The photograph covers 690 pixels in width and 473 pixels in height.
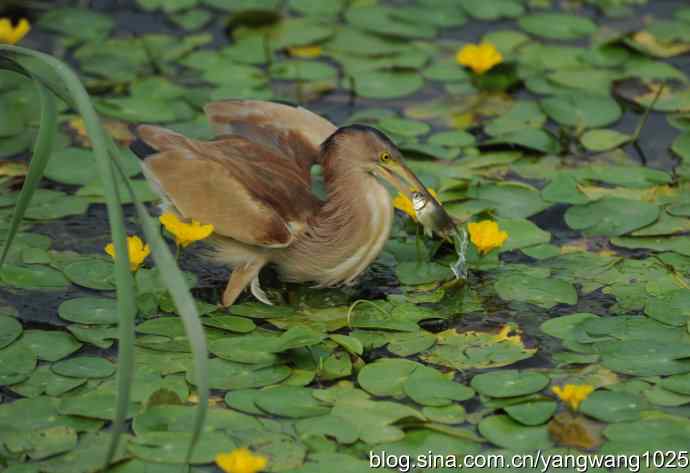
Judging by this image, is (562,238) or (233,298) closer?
(233,298)

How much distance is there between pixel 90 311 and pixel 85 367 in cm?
38

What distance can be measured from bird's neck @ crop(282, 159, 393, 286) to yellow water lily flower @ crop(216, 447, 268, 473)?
1.35 metres

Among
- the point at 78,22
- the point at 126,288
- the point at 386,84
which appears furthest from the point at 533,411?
the point at 78,22

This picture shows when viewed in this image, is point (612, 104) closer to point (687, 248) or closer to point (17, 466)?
point (687, 248)

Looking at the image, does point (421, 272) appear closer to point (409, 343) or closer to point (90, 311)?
point (409, 343)

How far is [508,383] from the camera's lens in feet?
13.4

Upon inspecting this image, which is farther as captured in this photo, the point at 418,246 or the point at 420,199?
the point at 418,246

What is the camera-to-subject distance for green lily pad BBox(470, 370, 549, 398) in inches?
158

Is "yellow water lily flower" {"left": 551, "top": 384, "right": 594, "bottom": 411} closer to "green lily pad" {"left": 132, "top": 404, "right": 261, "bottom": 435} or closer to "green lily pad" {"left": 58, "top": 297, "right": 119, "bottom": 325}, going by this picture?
"green lily pad" {"left": 132, "top": 404, "right": 261, "bottom": 435}

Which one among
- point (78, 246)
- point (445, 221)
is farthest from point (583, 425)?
point (78, 246)

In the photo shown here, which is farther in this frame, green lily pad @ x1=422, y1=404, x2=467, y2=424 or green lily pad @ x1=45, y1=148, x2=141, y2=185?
green lily pad @ x1=45, y1=148, x2=141, y2=185

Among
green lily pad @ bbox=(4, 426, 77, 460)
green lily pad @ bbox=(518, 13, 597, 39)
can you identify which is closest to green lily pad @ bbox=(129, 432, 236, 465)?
green lily pad @ bbox=(4, 426, 77, 460)

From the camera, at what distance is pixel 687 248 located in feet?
16.2

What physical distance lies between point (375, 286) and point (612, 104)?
1.88 metres
